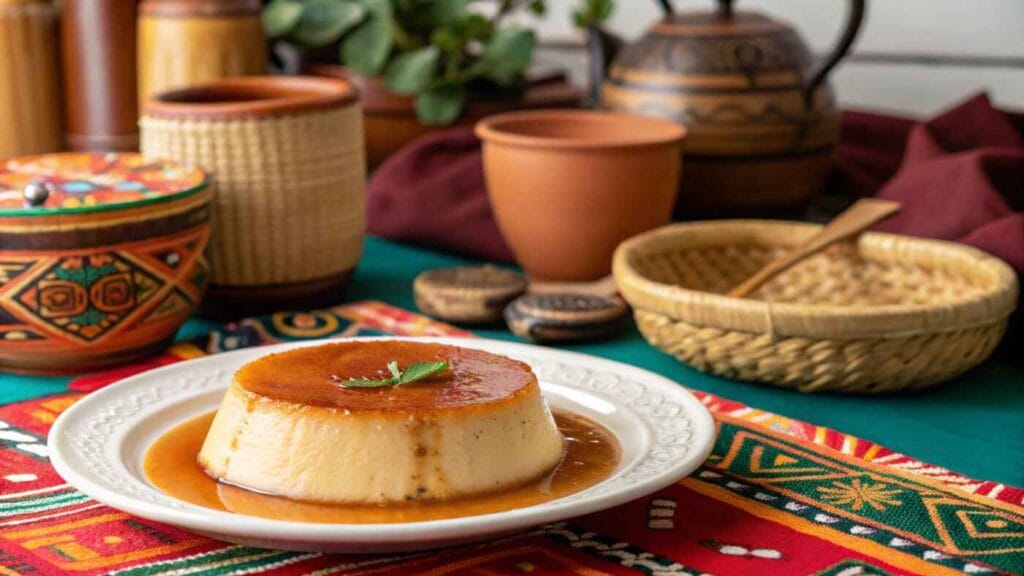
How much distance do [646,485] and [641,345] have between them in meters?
0.41

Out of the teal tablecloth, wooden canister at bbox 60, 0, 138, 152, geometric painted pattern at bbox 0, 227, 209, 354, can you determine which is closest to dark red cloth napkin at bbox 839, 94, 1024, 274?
the teal tablecloth

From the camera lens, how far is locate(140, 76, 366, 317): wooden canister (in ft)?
3.06

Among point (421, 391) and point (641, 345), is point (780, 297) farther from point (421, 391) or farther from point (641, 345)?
point (421, 391)

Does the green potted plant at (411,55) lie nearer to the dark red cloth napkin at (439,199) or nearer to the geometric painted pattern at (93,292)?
the dark red cloth napkin at (439,199)

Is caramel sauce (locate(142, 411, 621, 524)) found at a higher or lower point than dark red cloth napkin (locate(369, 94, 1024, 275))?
lower

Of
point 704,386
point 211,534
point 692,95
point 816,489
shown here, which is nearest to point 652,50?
point 692,95

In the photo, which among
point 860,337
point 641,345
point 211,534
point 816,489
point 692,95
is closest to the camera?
point 211,534

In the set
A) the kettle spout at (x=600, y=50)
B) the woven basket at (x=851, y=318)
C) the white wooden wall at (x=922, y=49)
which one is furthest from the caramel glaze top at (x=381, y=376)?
the white wooden wall at (x=922, y=49)

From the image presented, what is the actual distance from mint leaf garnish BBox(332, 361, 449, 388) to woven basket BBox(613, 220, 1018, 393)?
0.23 metres

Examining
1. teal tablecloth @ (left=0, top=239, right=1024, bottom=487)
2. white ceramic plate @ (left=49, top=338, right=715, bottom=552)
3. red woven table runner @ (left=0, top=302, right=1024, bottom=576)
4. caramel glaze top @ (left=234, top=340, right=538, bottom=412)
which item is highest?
caramel glaze top @ (left=234, top=340, right=538, bottom=412)

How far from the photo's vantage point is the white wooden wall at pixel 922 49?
4.62 feet

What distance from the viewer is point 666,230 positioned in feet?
3.08

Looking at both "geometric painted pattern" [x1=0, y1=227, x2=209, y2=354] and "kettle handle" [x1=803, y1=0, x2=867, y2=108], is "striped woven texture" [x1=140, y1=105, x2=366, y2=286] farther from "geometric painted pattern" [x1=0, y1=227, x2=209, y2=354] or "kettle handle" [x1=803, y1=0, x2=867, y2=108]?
"kettle handle" [x1=803, y1=0, x2=867, y2=108]

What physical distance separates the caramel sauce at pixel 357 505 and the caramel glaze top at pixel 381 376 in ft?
0.14
